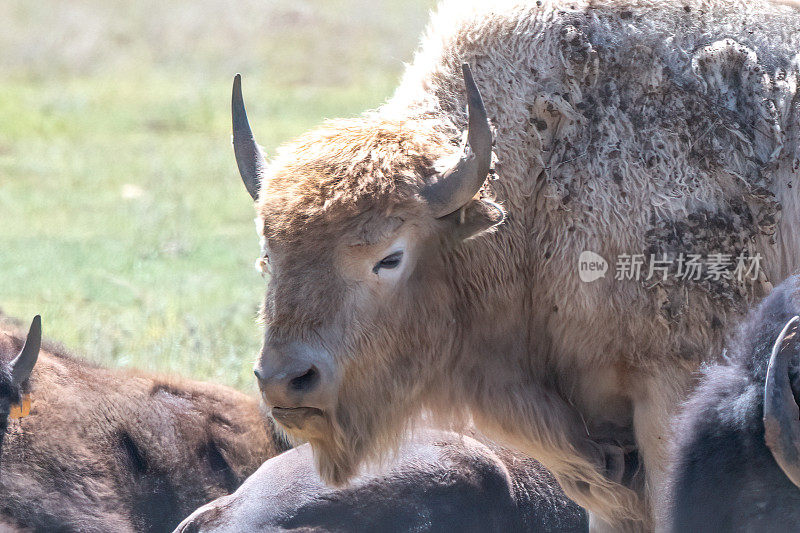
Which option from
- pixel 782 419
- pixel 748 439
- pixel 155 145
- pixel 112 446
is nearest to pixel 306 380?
pixel 748 439

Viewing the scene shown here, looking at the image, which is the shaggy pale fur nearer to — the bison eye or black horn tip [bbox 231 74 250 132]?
the bison eye

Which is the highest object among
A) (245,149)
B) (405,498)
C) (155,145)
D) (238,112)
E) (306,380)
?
(155,145)

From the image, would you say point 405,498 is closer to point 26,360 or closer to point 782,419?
point 26,360

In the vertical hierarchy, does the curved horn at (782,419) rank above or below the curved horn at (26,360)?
below

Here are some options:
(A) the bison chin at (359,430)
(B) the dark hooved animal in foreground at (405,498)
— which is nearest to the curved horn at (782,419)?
(A) the bison chin at (359,430)

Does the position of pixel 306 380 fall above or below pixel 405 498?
above

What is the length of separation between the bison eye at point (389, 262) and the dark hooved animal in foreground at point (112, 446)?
216 centimetres

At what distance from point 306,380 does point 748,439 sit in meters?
1.55

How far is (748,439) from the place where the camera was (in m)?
3.19

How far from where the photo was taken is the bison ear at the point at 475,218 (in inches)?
160

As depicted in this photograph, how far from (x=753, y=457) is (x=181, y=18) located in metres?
24.3

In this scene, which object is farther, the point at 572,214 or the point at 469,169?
the point at 572,214

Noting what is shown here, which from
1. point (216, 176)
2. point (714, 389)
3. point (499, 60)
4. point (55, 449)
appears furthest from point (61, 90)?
Answer: point (714, 389)

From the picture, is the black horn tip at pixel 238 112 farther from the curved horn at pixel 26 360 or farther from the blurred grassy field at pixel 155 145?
the blurred grassy field at pixel 155 145
